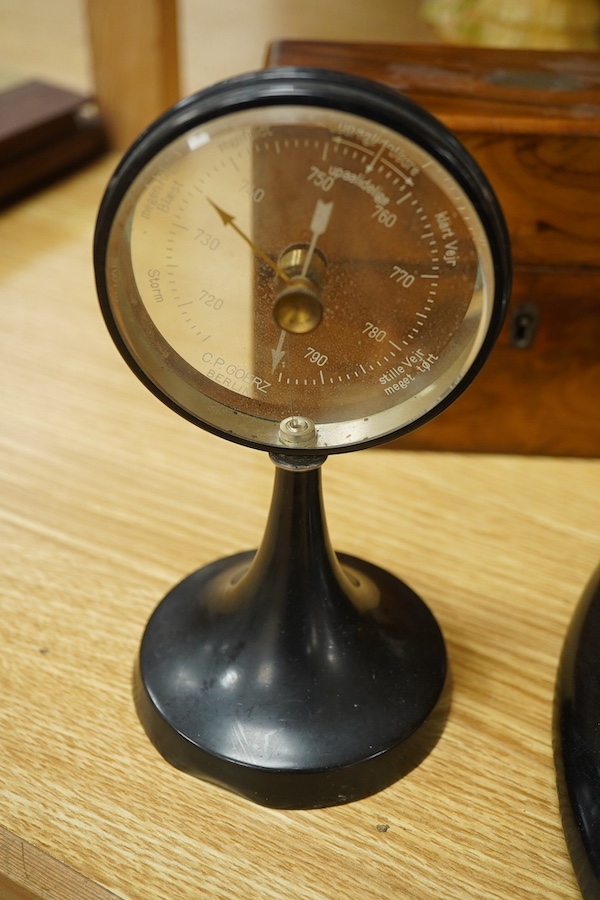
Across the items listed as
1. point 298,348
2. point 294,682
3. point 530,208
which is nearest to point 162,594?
point 294,682

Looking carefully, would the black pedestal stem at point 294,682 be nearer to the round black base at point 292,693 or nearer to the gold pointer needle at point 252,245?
the round black base at point 292,693

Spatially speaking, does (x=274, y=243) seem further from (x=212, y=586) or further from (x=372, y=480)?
(x=372, y=480)

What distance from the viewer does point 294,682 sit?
61 cm

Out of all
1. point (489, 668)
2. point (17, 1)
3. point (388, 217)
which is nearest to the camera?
point (388, 217)

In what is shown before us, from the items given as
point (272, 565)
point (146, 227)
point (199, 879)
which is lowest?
point (199, 879)

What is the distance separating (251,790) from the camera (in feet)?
1.97

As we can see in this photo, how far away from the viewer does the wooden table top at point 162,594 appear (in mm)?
573

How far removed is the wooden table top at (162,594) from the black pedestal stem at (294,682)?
0.08 feet

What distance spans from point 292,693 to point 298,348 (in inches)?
8.7

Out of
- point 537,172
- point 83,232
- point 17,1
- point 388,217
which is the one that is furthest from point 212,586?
point 17,1

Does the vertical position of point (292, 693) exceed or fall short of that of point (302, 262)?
it falls short

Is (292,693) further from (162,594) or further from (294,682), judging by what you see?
(162,594)

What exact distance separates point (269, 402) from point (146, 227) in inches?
4.7

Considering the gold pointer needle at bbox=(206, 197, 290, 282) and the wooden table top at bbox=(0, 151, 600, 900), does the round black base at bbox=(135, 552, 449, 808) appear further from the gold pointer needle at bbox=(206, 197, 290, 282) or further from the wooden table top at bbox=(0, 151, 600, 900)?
the gold pointer needle at bbox=(206, 197, 290, 282)
